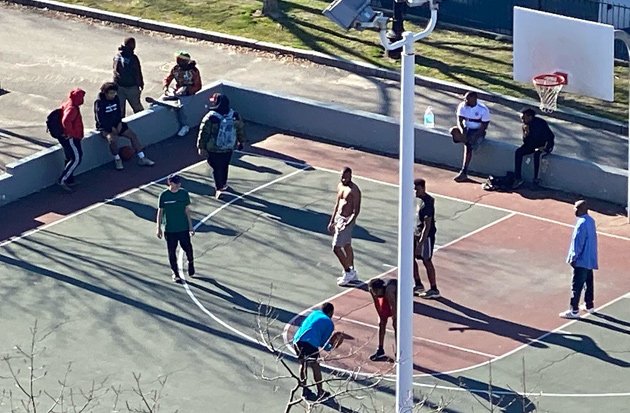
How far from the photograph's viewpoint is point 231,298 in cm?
2134

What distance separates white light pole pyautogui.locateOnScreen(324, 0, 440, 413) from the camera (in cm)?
1483

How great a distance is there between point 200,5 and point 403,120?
18.0 meters

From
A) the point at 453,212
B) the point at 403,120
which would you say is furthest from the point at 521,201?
the point at 403,120

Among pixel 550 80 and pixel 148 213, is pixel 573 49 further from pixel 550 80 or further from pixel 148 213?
pixel 148 213

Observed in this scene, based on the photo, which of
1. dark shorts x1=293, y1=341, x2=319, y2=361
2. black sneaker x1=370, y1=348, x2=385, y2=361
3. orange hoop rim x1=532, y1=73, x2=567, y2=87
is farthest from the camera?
orange hoop rim x1=532, y1=73, x2=567, y2=87

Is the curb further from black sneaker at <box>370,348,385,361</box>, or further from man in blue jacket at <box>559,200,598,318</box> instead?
black sneaker at <box>370,348,385,361</box>

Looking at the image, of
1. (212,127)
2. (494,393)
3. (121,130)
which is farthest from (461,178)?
(494,393)

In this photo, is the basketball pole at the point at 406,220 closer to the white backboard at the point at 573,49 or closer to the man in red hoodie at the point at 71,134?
the white backboard at the point at 573,49

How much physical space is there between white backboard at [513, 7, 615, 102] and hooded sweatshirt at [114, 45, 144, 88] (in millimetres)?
6185

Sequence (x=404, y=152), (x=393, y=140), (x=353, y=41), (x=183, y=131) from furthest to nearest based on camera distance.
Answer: (x=353, y=41) → (x=183, y=131) → (x=393, y=140) → (x=404, y=152)

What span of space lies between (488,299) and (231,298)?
330cm

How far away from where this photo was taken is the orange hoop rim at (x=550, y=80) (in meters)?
23.7

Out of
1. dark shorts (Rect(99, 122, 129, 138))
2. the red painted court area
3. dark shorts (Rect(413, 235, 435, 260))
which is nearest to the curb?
the red painted court area

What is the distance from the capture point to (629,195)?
2317cm
